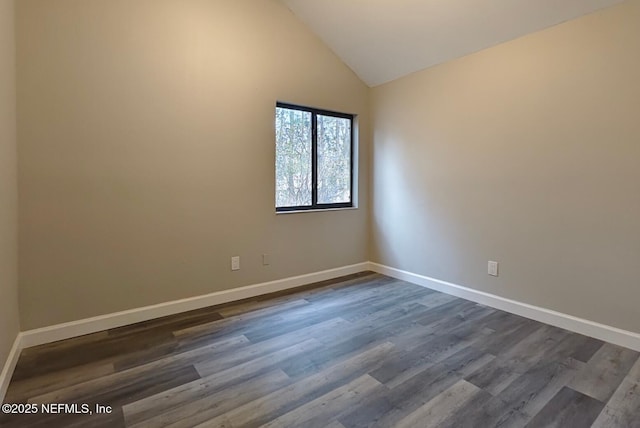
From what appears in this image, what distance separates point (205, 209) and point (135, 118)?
35.1 inches

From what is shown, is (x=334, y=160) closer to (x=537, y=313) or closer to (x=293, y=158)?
(x=293, y=158)

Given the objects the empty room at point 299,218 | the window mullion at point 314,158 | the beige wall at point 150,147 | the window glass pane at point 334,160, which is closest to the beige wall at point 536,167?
the empty room at point 299,218

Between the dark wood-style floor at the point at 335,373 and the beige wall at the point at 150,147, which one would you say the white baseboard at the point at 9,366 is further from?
the beige wall at the point at 150,147

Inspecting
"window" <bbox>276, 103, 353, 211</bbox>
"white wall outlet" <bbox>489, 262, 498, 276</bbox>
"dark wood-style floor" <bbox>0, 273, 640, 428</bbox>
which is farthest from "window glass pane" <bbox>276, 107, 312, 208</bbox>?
"white wall outlet" <bbox>489, 262, 498, 276</bbox>

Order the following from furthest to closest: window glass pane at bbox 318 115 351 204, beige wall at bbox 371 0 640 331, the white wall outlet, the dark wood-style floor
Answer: window glass pane at bbox 318 115 351 204
the white wall outlet
beige wall at bbox 371 0 640 331
the dark wood-style floor

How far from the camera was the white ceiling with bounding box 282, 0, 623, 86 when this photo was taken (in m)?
2.47

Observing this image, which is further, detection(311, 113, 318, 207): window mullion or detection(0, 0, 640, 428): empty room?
detection(311, 113, 318, 207): window mullion

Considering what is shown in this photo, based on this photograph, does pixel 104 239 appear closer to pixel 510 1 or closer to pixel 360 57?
pixel 360 57

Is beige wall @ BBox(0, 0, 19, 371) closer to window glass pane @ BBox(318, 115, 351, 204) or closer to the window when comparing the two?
the window

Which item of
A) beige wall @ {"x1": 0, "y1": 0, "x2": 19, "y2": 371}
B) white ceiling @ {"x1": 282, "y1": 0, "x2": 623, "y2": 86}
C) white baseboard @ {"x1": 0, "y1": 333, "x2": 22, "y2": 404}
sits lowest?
white baseboard @ {"x1": 0, "y1": 333, "x2": 22, "y2": 404}

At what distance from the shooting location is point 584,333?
7.91 ft

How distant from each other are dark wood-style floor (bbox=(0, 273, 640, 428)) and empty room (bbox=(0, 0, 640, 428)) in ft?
0.05

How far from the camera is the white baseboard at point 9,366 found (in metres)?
1.68

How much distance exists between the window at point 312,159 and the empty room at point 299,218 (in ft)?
0.11
